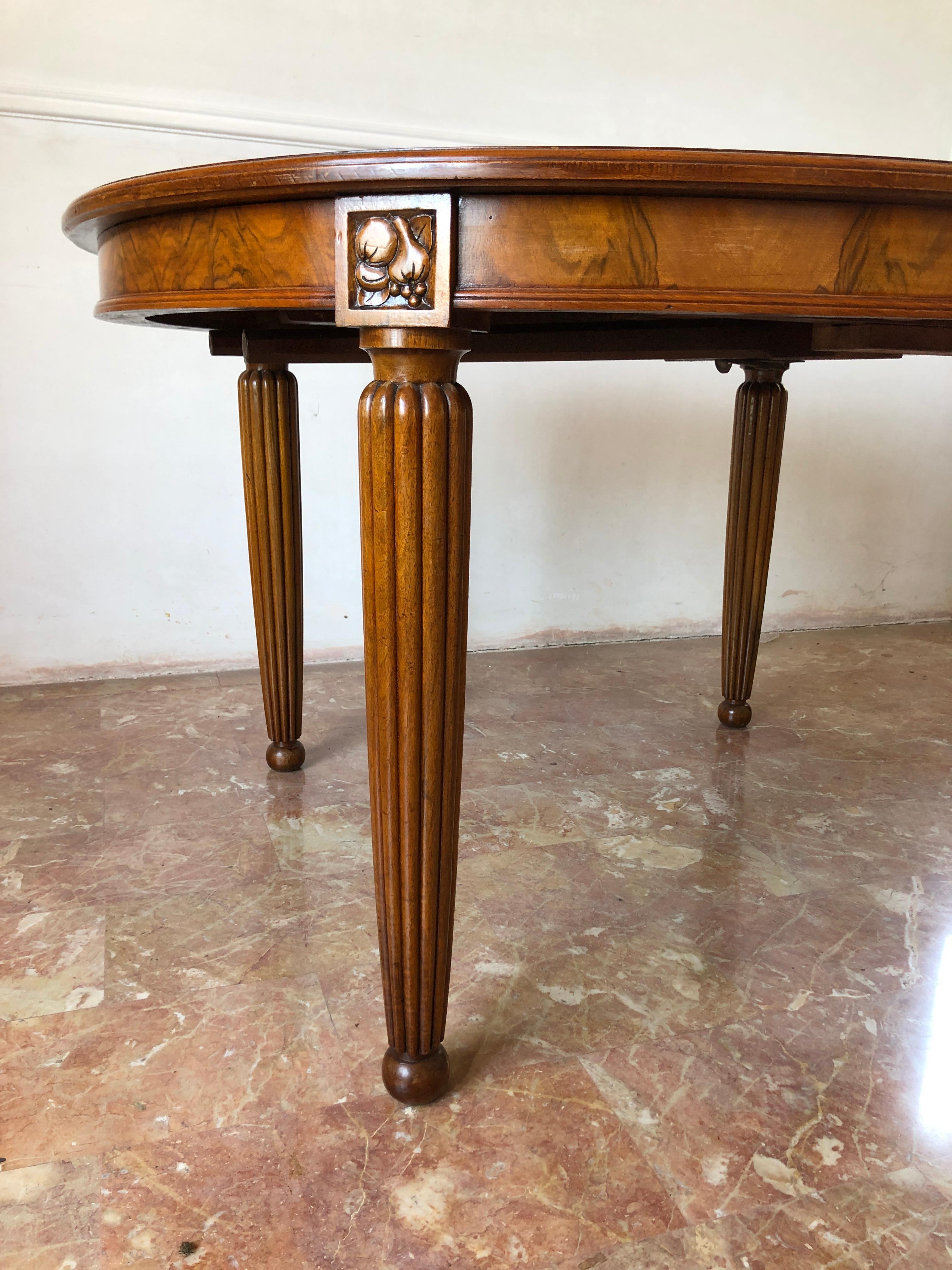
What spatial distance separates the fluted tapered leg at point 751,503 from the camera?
174 cm

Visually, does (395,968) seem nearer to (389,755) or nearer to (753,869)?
(389,755)

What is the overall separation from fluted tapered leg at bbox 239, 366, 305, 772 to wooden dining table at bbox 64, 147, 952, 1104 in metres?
0.53

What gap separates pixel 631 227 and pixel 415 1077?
2.40 feet

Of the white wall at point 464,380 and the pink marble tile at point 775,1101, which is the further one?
the white wall at point 464,380

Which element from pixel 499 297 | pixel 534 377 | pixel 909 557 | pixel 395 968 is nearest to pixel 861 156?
pixel 499 297

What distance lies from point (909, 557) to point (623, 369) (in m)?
1.11

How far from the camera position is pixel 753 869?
1.38 m

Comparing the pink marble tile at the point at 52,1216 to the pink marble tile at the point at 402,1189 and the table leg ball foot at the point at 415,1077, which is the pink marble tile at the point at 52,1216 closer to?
the pink marble tile at the point at 402,1189

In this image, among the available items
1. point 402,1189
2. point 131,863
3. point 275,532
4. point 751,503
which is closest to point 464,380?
point 751,503

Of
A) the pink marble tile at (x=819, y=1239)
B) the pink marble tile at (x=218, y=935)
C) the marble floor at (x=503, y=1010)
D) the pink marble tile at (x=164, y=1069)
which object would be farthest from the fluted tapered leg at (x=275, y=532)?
the pink marble tile at (x=819, y=1239)

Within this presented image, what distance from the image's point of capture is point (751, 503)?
1.77m

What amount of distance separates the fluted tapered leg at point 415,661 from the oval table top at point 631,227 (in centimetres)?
8

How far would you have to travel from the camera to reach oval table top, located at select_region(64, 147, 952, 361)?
0.69m

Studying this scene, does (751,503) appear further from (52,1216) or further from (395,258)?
(52,1216)
